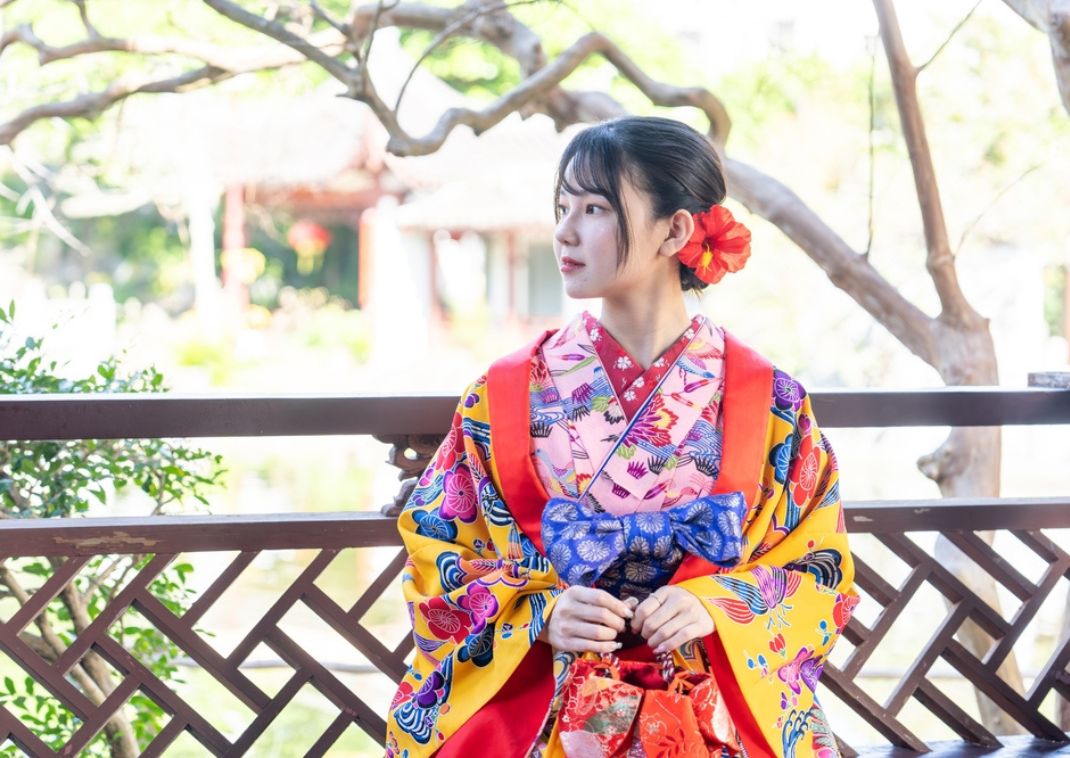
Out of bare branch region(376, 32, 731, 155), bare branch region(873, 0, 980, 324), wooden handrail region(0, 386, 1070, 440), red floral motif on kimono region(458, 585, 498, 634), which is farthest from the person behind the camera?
bare branch region(873, 0, 980, 324)

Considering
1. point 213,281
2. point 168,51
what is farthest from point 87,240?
point 168,51

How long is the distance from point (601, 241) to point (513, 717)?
1.96ft

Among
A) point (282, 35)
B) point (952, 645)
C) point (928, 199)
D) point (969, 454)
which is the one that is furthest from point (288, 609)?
point (928, 199)

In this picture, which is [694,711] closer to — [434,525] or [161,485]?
[434,525]

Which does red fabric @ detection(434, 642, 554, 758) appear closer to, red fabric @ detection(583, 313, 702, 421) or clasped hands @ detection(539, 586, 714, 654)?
clasped hands @ detection(539, 586, 714, 654)

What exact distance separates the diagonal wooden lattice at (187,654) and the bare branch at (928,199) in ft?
6.77

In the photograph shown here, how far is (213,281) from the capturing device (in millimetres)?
16203

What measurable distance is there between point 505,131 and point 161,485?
13.2m

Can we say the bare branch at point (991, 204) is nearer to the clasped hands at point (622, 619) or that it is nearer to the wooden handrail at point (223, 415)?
the wooden handrail at point (223, 415)

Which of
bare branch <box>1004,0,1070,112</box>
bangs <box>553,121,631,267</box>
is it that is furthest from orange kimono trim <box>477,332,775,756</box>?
bare branch <box>1004,0,1070,112</box>

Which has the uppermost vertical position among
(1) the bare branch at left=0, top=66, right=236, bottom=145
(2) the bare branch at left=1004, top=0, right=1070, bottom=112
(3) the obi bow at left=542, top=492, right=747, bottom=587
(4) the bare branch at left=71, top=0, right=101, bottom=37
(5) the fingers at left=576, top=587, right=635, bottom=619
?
(2) the bare branch at left=1004, top=0, right=1070, bottom=112

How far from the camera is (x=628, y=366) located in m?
1.68

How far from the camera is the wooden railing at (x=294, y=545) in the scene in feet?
6.62

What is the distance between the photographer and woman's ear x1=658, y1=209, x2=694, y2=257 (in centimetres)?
164
